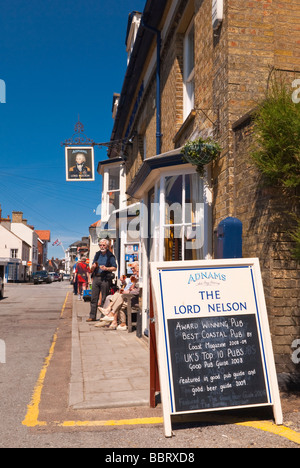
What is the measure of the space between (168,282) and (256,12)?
4.15 metres

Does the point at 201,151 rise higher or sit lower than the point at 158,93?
lower

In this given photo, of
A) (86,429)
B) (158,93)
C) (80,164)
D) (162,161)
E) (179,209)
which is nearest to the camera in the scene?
(86,429)

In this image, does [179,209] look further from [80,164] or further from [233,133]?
[80,164]

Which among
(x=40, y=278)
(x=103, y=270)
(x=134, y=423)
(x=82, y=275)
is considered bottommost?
(x=134, y=423)

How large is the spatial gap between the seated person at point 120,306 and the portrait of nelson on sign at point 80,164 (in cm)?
669

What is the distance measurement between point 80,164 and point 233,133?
1052cm

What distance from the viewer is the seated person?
30.6ft

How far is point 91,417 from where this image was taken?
4.21 metres

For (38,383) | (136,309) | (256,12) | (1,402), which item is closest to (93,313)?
(136,309)

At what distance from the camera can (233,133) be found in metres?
5.76

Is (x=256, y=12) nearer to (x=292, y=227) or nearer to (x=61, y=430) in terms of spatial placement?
(x=292, y=227)

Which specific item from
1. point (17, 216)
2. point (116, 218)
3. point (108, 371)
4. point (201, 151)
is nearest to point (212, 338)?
point (108, 371)

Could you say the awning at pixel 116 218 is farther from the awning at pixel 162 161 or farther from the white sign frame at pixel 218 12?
the white sign frame at pixel 218 12

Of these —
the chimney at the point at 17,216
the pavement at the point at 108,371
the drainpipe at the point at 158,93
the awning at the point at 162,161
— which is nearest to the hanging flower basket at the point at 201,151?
the awning at the point at 162,161
